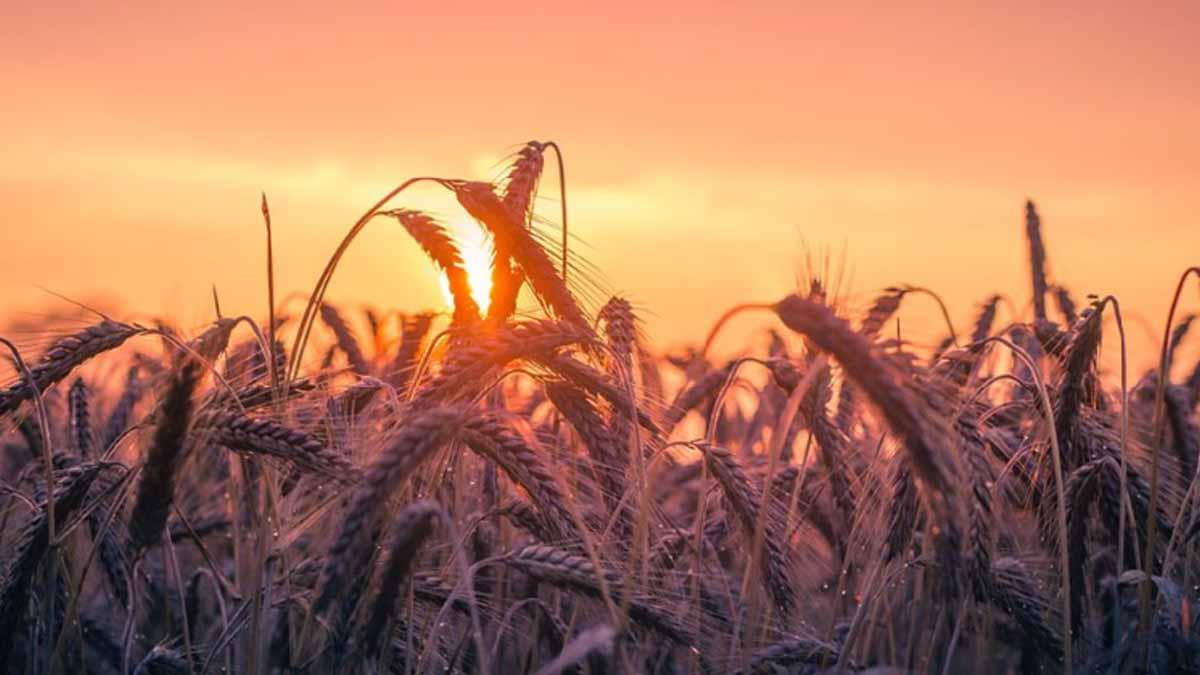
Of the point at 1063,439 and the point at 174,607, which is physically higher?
the point at 1063,439

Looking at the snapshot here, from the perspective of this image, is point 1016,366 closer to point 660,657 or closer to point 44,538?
point 660,657

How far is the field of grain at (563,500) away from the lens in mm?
3043

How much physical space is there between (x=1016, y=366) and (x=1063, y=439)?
58.9 inches

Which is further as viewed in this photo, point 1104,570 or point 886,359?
point 1104,570

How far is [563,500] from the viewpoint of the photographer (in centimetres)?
335

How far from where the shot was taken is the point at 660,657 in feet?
14.7

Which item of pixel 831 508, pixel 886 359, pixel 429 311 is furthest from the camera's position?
pixel 429 311

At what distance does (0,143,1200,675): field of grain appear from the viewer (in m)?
3.04

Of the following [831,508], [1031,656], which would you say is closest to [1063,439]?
[1031,656]

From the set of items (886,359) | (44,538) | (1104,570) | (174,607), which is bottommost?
(174,607)

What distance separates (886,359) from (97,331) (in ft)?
7.31

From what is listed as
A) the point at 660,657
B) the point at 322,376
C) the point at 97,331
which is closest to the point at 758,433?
the point at 660,657

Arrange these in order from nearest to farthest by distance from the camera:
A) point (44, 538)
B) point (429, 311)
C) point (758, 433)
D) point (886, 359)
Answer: point (886, 359) → point (44, 538) → point (429, 311) → point (758, 433)

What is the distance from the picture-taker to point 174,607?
18.1 feet
